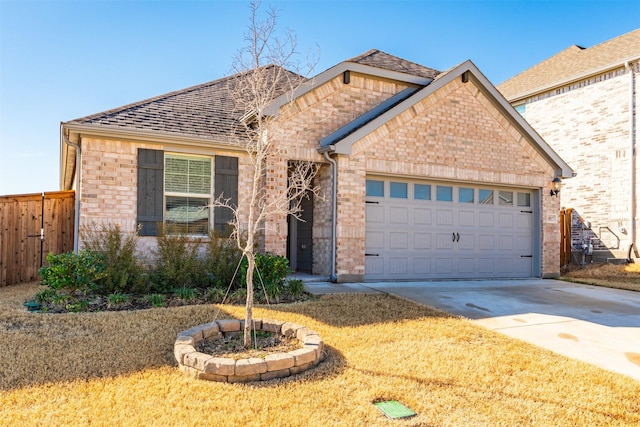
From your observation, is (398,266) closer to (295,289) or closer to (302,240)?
(302,240)

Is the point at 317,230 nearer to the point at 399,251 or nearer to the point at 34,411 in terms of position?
the point at 399,251

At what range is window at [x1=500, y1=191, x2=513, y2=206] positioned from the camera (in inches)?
455

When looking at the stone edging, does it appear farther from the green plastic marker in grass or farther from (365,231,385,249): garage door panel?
(365,231,385,249): garage door panel

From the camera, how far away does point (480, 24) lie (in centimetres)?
1240

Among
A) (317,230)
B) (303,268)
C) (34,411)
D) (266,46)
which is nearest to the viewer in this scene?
(34,411)

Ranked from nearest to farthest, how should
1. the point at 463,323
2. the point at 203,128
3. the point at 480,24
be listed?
the point at 463,323
the point at 203,128
the point at 480,24

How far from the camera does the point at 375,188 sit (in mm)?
10102

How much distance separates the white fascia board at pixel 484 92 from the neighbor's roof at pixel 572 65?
5.77 metres

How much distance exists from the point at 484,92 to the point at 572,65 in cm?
845

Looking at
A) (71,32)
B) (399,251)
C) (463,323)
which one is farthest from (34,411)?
(71,32)

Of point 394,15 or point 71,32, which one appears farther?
point 394,15

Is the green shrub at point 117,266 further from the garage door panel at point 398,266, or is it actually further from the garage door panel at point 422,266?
the garage door panel at point 422,266

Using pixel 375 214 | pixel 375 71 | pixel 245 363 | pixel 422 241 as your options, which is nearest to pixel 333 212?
pixel 375 214

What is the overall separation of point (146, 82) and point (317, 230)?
6501 millimetres
